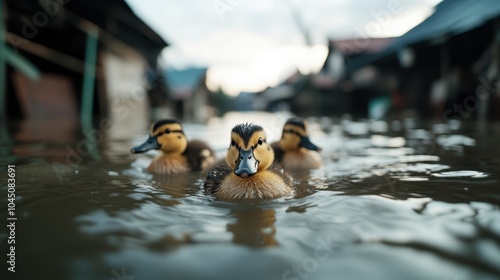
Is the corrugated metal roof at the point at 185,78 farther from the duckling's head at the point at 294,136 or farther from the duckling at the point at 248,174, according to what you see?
the duckling at the point at 248,174

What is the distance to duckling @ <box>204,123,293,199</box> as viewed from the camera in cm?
343

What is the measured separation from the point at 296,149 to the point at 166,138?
5.83 ft

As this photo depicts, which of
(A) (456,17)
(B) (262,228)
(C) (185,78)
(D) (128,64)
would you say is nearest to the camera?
(B) (262,228)

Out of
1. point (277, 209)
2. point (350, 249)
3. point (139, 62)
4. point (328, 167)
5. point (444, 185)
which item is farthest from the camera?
point (139, 62)

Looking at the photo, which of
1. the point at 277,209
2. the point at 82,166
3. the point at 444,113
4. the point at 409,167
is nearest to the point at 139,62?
the point at 444,113

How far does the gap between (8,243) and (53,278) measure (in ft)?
1.97

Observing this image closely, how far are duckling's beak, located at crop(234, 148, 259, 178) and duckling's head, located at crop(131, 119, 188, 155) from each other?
2.09 metres

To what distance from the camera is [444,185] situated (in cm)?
384

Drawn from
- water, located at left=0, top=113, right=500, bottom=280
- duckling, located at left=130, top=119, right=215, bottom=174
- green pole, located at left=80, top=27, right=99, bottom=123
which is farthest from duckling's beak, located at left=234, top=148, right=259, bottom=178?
green pole, located at left=80, top=27, right=99, bottom=123

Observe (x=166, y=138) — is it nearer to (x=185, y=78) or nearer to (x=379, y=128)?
(x=379, y=128)

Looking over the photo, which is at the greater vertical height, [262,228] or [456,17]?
[456,17]

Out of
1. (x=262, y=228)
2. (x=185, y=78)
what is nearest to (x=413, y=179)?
(x=262, y=228)

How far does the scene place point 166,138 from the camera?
17.5 feet

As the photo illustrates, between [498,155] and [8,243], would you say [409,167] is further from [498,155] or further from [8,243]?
[8,243]
